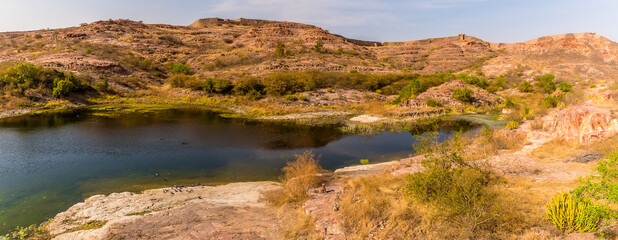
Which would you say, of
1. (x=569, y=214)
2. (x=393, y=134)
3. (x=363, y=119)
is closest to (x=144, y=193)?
(x=569, y=214)

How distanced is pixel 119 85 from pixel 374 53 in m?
76.6

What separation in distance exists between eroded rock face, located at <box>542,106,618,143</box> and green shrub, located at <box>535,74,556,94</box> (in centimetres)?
4592

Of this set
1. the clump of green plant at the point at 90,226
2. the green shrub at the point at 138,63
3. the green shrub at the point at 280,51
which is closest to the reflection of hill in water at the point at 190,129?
the clump of green plant at the point at 90,226

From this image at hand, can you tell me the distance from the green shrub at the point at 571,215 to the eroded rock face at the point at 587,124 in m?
10.2

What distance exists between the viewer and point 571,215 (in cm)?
735

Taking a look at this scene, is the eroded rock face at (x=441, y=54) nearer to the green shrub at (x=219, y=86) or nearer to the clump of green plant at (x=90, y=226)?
the green shrub at (x=219, y=86)

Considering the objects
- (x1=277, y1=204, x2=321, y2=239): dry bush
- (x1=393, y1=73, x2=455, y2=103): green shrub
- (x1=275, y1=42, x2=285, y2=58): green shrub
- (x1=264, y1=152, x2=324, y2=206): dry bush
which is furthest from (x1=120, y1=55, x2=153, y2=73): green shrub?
(x1=277, y1=204, x2=321, y2=239): dry bush

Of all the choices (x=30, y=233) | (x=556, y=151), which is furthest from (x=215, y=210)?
(x=556, y=151)

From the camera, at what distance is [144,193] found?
13.6m

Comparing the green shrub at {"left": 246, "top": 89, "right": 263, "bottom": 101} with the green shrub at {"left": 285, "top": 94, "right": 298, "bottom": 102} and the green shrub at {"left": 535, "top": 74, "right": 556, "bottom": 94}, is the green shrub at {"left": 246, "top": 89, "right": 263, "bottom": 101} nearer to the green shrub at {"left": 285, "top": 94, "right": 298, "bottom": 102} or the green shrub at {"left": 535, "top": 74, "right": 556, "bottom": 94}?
the green shrub at {"left": 285, "top": 94, "right": 298, "bottom": 102}

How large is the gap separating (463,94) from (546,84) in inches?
917

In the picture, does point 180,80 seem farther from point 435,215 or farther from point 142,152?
point 435,215

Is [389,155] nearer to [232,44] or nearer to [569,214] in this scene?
[569,214]

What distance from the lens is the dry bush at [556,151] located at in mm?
14258
